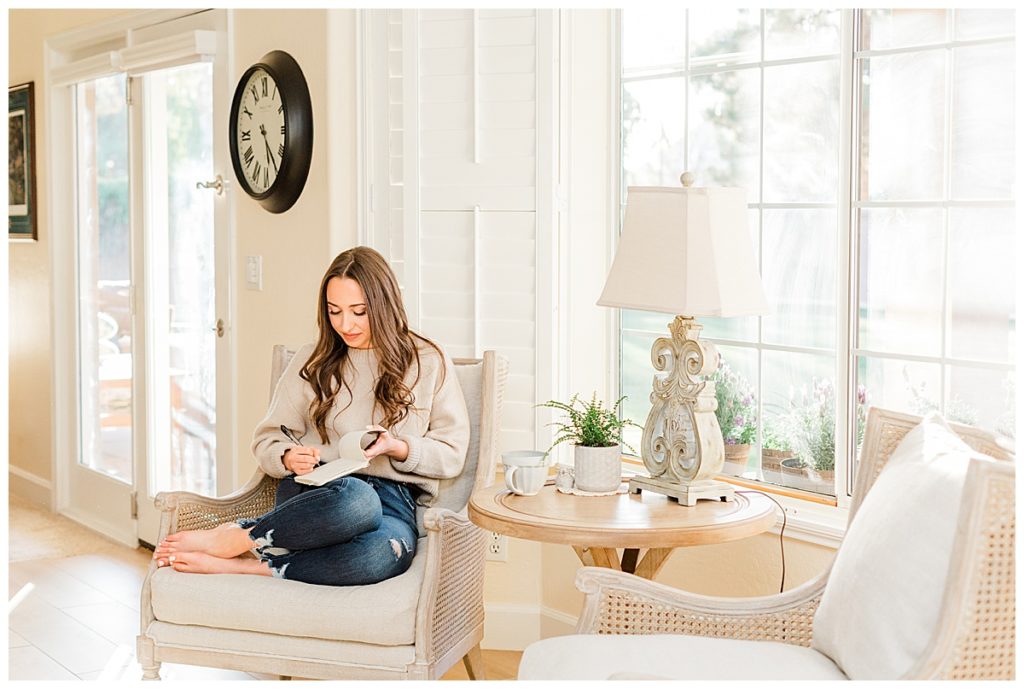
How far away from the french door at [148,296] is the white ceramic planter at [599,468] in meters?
1.85

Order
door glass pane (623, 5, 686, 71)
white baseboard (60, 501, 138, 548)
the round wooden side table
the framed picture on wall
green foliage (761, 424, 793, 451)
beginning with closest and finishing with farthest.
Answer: the round wooden side table < green foliage (761, 424, 793, 451) < door glass pane (623, 5, 686, 71) < white baseboard (60, 501, 138, 548) < the framed picture on wall

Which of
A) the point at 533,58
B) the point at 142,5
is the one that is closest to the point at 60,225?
the point at 142,5

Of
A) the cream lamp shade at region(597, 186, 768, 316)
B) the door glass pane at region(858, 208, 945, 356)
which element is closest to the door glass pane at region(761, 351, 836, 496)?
the door glass pane at region(858, 208, 945, 356)

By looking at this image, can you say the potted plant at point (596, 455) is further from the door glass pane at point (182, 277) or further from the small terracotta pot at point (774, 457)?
the door glass pane at point (182, 277)

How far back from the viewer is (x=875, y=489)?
71.2 inches

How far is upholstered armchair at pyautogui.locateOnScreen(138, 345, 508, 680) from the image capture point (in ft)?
7.55

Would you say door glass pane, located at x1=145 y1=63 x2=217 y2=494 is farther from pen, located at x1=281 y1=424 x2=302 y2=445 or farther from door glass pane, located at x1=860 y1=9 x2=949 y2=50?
door glass pane, located at x1=860 y1=9 x2=949 y2=50

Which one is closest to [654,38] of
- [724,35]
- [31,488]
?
[724,35]

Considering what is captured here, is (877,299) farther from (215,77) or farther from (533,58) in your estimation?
(215,77)

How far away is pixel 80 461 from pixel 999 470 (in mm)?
4392

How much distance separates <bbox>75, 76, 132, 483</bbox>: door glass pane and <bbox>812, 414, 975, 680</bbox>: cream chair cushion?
353 cm

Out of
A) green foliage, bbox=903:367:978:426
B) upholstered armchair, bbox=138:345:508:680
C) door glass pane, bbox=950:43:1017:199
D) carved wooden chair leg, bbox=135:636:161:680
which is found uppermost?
door glass pane, bbox=950:43:1017:199

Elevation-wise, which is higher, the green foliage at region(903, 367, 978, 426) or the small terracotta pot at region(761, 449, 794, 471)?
the green foliage at region(903, 367, 978, 426)

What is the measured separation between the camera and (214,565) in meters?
2.45
